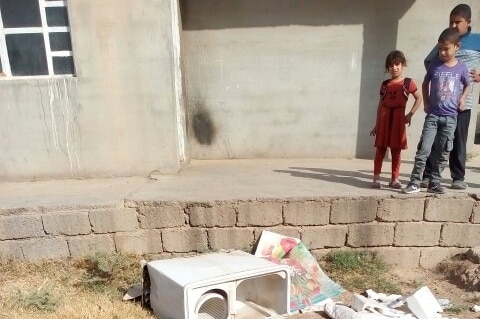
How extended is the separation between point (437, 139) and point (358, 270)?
1.44 metres

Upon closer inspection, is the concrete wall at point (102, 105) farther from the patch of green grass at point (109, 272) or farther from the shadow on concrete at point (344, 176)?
the shadow on concrete at point (344, 176)

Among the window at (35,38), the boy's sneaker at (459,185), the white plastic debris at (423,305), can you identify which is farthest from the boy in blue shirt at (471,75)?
the window at (35,38)

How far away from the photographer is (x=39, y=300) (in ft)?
11.0

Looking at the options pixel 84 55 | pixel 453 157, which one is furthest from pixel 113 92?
pixel 453 157

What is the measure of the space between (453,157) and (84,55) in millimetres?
3898

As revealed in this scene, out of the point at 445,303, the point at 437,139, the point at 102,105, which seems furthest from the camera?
the point at 102,105

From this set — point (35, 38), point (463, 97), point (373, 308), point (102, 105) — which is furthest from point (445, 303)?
point (35, 38)

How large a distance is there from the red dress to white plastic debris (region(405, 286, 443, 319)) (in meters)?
1.40

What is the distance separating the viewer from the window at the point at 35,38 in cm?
435

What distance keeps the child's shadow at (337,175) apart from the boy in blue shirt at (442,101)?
54 centimetres

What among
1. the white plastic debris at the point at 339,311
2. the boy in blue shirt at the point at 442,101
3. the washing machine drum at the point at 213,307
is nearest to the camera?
the washing machine drum at the point at 213,307

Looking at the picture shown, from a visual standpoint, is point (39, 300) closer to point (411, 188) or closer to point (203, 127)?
point (203, 127)

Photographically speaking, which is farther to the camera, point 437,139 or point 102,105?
point 102,105

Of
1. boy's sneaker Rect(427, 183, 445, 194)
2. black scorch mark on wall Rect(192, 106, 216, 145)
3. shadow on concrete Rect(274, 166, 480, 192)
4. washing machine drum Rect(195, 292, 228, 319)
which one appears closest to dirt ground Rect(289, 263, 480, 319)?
washing machine drum Rect(195, 292, 228, 319)
